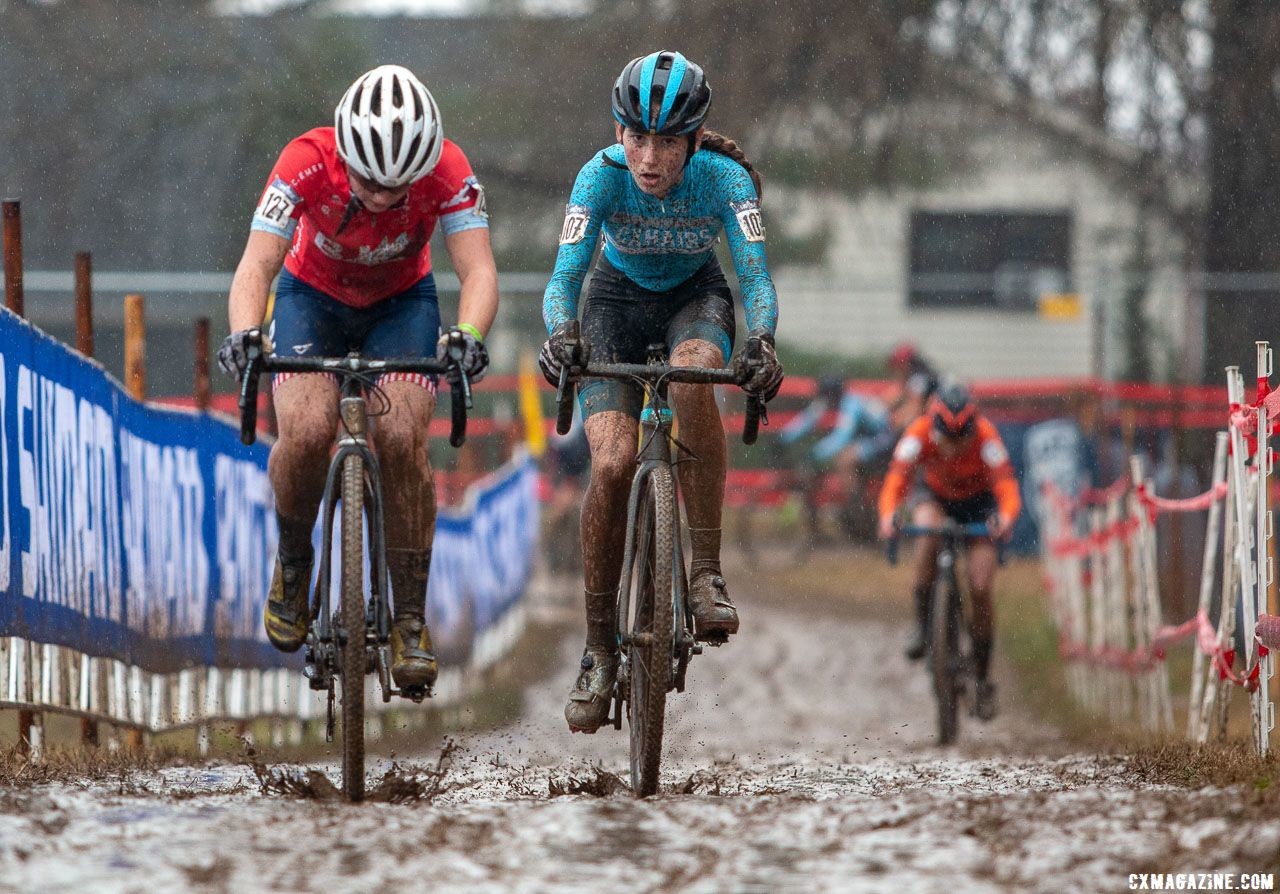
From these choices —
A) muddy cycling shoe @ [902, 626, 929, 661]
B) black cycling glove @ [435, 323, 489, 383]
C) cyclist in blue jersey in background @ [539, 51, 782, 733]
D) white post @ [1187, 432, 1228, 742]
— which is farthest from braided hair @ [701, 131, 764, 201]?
muddy cycling shoe @ [902, 626, 929, 661]

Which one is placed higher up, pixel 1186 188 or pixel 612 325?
pixel 1186 188

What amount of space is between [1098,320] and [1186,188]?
4432mm

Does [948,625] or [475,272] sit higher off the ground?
[475,272]

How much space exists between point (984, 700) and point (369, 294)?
5.83 m

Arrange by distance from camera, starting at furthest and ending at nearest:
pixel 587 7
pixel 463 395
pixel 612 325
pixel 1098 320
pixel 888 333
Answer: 1. pixel 587 7
2. pixel 888 333
3. pixel 1098 320
4. pixel 612 325
5. pixel 463 395

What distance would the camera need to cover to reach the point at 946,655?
36.7ft

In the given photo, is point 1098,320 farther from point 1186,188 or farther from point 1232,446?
point 1232,446

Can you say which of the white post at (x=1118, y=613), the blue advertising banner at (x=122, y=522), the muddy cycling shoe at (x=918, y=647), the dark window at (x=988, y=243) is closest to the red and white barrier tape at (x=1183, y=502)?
the white post at (x=1118, y=613)

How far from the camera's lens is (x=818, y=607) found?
19.2 metres

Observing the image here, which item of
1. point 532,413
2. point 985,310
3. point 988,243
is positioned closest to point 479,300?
point 532,413

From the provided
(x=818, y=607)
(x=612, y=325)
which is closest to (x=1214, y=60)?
(x=818, y=607)

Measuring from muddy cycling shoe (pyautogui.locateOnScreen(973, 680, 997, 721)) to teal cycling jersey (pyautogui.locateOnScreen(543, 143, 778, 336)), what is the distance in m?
5.38

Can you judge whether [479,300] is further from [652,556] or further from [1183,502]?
[1183,502]

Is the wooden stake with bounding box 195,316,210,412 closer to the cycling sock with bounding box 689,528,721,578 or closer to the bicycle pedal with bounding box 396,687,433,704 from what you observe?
the bicycle pedal with bounding box 396,687,433,704
